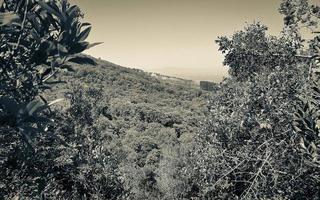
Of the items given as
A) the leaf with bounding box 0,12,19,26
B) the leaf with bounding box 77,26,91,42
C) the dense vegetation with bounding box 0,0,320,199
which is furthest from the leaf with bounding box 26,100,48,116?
the leaf with bounding box 77,26,91,42

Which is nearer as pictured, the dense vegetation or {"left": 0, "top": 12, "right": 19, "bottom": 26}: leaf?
{"left": 0, "top": 12, "right": 19, "bottom": 26}: leaf

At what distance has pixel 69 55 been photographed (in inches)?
134

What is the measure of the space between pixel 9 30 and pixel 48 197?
479 inches

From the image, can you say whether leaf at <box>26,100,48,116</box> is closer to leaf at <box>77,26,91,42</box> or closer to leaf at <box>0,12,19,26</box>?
leaf at <box>0,12,19,26</box>

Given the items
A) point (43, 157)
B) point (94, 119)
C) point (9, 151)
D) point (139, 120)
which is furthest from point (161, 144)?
point (9, 151)

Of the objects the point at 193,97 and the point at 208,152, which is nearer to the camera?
the point at 208,152

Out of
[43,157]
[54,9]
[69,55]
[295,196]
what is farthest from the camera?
[43,157]

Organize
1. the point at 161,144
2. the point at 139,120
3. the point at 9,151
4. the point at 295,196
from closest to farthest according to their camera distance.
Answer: the point at 9,151, the point at 295,196, the point at 161,144, the point at 139,120

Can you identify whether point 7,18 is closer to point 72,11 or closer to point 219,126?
point 72,11

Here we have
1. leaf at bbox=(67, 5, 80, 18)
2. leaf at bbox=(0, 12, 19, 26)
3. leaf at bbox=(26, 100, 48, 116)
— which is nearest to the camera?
leaf at bbox=(26, 100, 48, 116)

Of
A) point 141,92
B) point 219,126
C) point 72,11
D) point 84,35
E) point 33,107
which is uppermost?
point 72,11

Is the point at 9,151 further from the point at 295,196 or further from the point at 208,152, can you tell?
the point at 295,196

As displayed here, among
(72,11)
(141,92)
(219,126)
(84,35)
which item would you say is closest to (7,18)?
(72,11)

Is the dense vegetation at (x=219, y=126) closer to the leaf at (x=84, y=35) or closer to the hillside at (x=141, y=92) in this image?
the leaf at (x=84, y=35)
